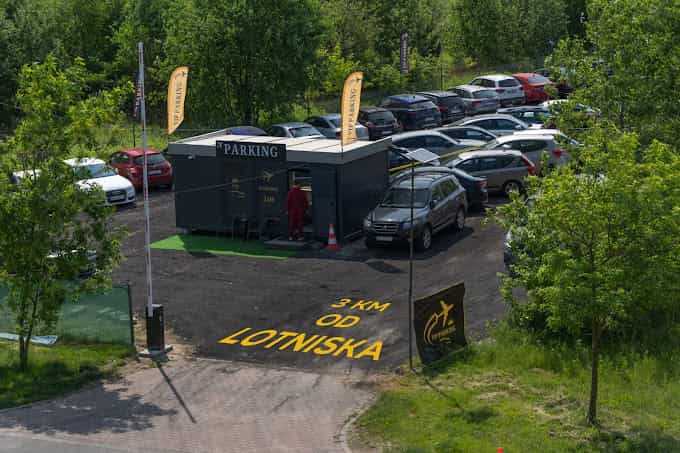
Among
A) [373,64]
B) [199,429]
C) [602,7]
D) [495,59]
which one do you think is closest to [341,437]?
[199,429]

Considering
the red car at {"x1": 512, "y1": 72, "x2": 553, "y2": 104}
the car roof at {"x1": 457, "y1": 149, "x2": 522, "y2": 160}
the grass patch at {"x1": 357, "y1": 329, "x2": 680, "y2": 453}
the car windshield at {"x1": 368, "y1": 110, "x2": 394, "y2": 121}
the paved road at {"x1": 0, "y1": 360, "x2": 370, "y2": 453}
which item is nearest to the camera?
the grass patch at {"x1": 357, "y1": 329, "x2": 680, "y2": 453}

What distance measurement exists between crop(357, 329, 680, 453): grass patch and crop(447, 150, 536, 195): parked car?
43.1ft

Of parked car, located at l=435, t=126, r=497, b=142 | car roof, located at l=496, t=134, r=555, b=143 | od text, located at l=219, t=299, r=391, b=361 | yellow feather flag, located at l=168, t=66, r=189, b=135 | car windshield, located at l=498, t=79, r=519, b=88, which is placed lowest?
od text, located at l=219, t=299, r=391, b=361

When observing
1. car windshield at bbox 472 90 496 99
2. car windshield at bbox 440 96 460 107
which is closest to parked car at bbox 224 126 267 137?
car windshield at bbox 440 96 460 107

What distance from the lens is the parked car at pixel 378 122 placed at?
4097 cm

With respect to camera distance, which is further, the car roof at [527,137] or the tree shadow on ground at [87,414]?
the car roof at [527,137]

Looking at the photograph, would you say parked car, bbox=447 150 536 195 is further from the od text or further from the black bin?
the black bin

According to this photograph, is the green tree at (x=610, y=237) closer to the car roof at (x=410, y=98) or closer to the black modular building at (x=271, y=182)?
the black modular building at (x=271, y=182)

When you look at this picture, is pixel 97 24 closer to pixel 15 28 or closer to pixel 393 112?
pixel 15 28

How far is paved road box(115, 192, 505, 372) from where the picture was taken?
64.0ft

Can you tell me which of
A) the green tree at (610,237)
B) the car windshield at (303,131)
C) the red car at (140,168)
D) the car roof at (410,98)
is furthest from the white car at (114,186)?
the green tree at (610,237)

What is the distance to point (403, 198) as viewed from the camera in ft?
87.6

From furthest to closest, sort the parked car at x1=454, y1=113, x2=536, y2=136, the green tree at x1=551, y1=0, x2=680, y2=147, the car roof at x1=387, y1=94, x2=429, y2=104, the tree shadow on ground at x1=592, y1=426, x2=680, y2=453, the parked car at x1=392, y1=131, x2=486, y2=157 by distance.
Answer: the car roof at x1=387, y1=94, x2=429, y2=104, the parked car at x1=454, y1=113, x2=536, y2=136, the parked car at x1=392, y1=131, x2=486, y2=157, the green tree at x1=551, y1=0, x2=680, y2=147, the tree shadow on ground at x1=592, y1=426, x2=680, y2=453

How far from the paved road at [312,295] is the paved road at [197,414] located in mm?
1219
